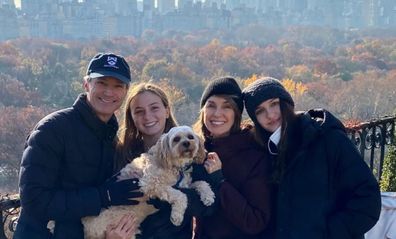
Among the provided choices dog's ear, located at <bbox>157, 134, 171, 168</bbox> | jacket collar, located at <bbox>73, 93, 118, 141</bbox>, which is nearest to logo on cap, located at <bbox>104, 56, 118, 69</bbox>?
jacket collar, located at <bbox>73, 93, 118, 141</bbox>

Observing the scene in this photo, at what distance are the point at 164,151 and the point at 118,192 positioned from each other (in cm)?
40

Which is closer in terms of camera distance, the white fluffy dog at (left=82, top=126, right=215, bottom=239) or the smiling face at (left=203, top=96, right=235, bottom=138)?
the white fluffy dog at (left=82, top=126, right=215, bottom=239)

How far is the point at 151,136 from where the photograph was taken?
3230 mm

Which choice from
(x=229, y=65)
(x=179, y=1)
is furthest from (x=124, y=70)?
(x=179, y=1)

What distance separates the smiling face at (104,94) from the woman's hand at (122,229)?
0.59 m

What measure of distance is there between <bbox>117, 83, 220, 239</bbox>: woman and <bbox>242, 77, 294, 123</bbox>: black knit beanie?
47 cm

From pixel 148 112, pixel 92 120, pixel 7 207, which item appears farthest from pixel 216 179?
pixel 7 207

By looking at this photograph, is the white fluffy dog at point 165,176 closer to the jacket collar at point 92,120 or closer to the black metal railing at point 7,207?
the jacket collar at point 92,120

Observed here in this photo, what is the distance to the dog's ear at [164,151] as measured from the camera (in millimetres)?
3094

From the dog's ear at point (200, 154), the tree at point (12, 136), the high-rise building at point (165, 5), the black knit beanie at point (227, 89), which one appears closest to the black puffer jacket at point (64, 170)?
the dog's ear at point (200, 154)

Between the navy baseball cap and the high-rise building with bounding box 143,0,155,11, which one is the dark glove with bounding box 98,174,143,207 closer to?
the navy baseball cap

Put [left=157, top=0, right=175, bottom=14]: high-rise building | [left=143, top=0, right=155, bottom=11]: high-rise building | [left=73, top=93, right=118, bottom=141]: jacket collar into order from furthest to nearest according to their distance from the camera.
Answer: [left=157, top=0, right=175, bottom=14]: high-rise building, [left=143, top=0, right=155, bottom=11]: high-rise building, [left=73, top=93, right=118, bottom=141]: jacket collar

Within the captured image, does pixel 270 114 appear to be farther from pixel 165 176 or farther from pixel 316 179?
pixel 165 176

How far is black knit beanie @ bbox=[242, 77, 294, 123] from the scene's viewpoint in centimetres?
294
